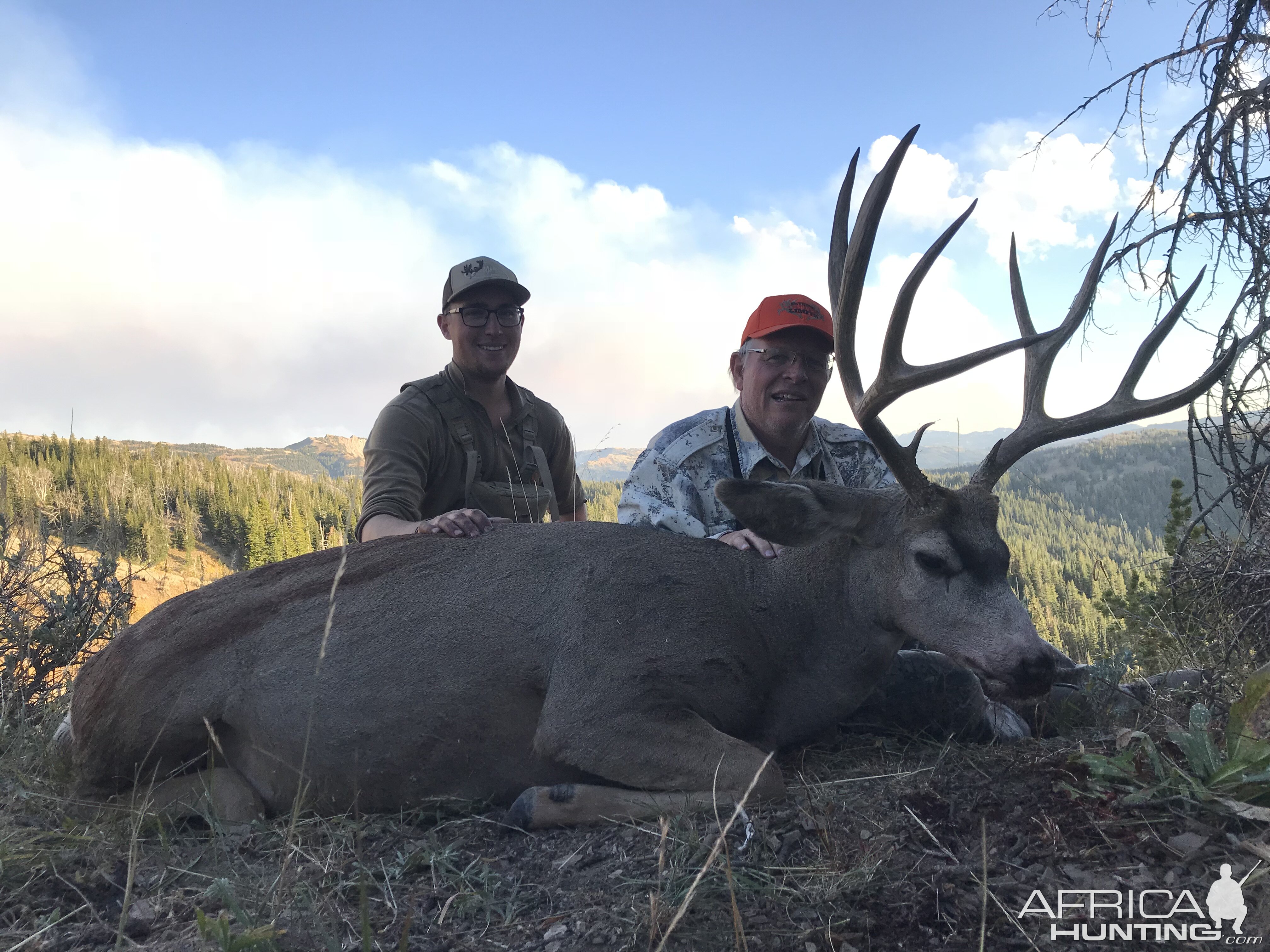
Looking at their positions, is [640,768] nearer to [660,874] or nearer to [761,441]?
[660,874]

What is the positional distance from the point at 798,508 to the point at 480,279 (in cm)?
377

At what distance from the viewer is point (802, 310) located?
18.1 feet

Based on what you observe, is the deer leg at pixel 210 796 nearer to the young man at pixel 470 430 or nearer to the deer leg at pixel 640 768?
the deer leg at pixel 640 768

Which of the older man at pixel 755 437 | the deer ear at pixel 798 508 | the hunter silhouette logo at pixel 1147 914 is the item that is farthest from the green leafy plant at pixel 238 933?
the older man at pixel 755 437

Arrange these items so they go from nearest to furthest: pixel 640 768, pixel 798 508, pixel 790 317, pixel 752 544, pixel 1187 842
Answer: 1. pixel 1187 842
2. pixel 640 768
3. pixel 798 508
4. pixel 752 544
5. pixel 790 317

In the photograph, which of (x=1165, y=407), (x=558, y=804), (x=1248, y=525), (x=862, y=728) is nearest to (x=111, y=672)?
(x=558, y=804)

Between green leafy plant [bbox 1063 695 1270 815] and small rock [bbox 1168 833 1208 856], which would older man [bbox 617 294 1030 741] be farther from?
small rock [bbox 1168 833 1208 856]

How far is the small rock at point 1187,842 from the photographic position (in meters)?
2.54

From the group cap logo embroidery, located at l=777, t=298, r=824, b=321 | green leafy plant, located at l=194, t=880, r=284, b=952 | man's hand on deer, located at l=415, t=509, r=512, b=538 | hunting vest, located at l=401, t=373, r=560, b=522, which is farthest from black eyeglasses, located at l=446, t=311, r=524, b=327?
green leafy plant, located at l=194, t=880, r=284, b=952

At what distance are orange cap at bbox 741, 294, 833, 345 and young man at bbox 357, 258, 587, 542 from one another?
2.26 m

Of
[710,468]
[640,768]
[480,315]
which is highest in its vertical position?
[480,315]

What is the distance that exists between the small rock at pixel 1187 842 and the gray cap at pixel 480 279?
18.6 feet

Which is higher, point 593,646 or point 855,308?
point 855,308

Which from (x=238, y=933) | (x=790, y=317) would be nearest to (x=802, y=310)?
(x=790, y=317)
